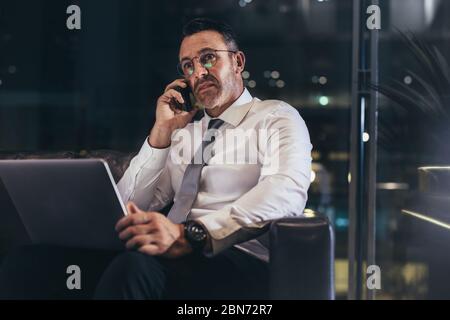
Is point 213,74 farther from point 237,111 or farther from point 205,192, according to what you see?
point 205,192

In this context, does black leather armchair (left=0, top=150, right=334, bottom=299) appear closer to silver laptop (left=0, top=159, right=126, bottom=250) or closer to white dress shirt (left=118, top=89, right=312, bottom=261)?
white dress shirt (left=118, top=89, right=312, bottom=261)

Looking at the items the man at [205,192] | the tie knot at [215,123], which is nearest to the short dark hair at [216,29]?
the man at [205,192]

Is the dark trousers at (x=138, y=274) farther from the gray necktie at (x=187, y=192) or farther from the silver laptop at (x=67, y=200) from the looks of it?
the gray necktie at (x=187, y=192)

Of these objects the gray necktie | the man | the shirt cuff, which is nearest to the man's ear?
the man

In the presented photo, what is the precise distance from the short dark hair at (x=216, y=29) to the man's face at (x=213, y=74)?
18mm

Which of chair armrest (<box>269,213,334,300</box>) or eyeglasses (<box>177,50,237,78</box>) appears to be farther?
eyeglasses (<box>177,50,237,78</box>)

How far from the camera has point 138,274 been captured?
2.13 meters

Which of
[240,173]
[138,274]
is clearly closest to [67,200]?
[138,274]

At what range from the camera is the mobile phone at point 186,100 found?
2.91 metres

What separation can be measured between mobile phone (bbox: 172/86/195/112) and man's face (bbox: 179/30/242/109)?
0.08 feet

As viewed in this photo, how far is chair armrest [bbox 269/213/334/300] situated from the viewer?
88.3 inches

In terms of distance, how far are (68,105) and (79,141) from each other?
0.41 meters
